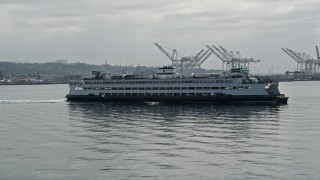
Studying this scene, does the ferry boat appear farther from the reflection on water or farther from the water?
the water

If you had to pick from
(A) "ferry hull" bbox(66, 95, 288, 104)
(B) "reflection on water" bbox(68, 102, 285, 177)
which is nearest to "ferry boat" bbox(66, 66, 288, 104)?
(A) "ferry hull" bbox(66, 95, 288, 104)

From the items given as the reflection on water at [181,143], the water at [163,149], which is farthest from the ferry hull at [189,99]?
the water at [163,149]

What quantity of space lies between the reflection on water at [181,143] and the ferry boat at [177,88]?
22.4m

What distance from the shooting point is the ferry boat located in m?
75.1

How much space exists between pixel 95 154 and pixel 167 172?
6695 mm

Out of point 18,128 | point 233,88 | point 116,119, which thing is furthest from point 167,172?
point 233,88

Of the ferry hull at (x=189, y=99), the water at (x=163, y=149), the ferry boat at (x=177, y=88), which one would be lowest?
the water at (x=163, y=149)

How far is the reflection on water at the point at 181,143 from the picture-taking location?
2647 cm

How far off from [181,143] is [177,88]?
4701cm

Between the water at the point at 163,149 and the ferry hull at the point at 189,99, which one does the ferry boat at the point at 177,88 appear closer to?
the ferry hull at the point at 189,99

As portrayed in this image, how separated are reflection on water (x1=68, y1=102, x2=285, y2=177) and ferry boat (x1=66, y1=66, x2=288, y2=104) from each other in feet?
73.5

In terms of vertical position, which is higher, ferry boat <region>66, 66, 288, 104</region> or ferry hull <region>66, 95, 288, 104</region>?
ferry boat <region>66, 66, 288, 104</region>

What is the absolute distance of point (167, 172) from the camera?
25.2m

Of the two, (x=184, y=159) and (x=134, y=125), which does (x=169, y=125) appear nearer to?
(x=134, y=125)
